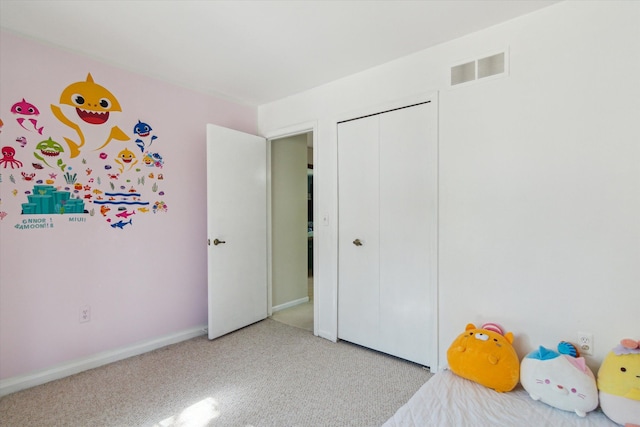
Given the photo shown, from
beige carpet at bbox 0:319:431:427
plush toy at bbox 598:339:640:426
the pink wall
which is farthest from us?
the pink wall

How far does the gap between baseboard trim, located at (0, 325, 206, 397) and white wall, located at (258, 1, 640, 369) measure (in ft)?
7.56

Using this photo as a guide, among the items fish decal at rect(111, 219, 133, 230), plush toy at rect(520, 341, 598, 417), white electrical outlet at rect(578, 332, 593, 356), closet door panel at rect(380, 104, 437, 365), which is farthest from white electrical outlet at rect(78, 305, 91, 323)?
white electrical outlet at rect(578, 332, 593, 356)

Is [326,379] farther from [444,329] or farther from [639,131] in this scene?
[639,131]

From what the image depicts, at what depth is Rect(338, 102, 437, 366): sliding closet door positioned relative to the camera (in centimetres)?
234

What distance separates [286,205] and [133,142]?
1.74 m

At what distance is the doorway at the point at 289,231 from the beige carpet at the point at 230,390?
1.01 m

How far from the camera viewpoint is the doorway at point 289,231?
371 centimetres

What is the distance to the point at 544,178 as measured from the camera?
1.86 meters

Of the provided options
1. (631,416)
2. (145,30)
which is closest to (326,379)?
(631,416)

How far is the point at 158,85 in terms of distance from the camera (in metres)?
2.82

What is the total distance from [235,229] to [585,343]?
274 cm

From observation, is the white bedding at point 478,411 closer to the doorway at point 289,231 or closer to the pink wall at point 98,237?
the doorway at point 289,231

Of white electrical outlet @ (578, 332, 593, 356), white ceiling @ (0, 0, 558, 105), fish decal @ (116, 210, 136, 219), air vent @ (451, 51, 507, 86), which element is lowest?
white electrical outlet @ (578, 332, 593, 356)

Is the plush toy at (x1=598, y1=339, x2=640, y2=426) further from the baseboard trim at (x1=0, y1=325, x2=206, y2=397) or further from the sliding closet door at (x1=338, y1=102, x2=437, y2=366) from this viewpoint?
the baseboard trim at (x1=0, y1=325, x2=206, y2=397)
